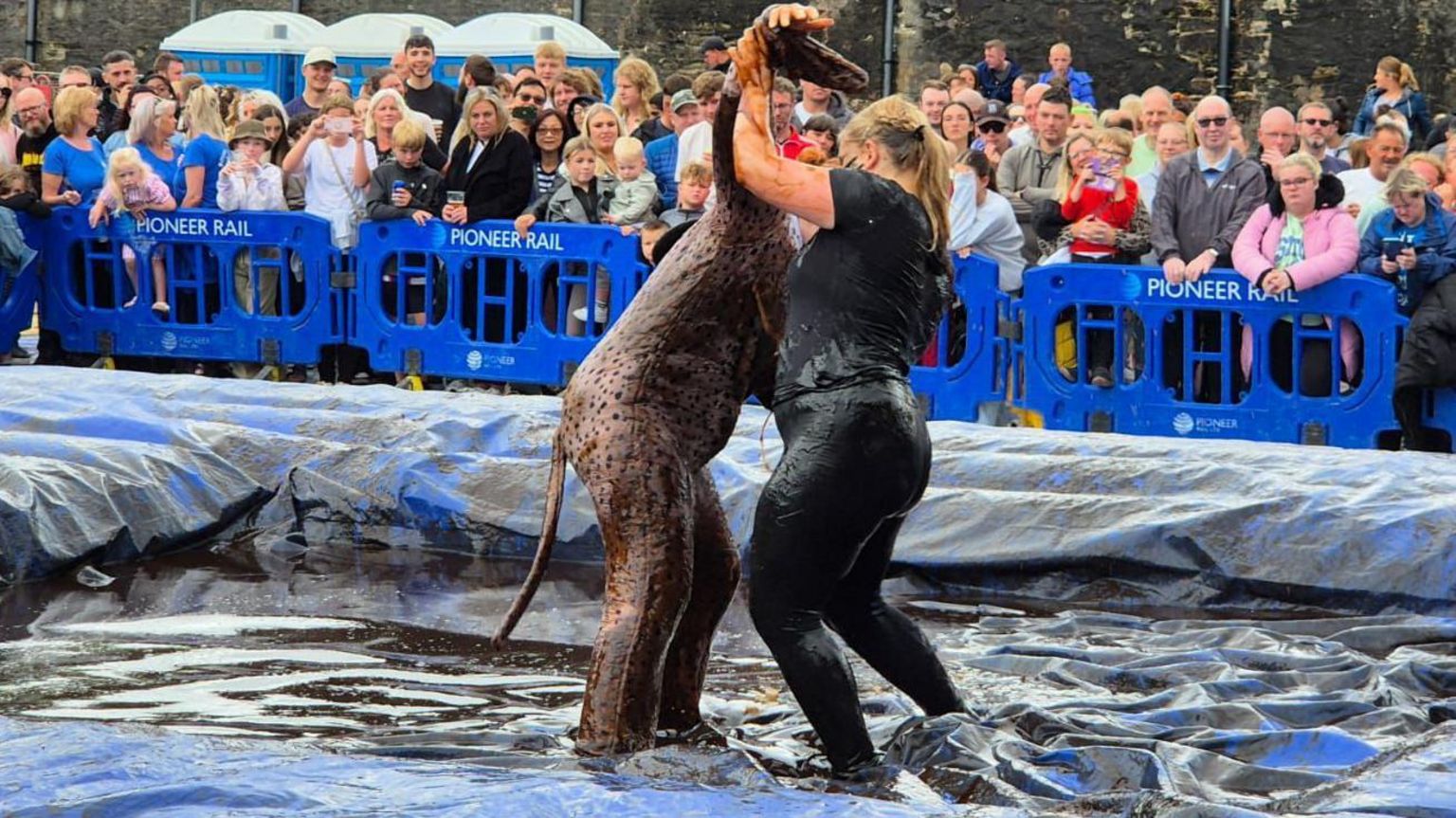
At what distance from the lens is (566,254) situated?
12305mm

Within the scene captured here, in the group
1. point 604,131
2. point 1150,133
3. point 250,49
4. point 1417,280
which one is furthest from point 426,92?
point 250,49

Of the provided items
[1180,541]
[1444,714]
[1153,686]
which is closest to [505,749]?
[1153,686]

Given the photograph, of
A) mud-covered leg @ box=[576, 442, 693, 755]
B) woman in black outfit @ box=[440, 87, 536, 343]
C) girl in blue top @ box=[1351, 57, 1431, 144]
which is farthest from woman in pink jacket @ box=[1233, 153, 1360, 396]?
girl in blue top @ box=[1351, 57, 1431, 144]

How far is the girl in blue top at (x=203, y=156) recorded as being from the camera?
13.2m

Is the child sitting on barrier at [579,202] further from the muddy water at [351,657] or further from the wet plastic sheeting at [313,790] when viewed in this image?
the wet plastic sheeting at [313,790]

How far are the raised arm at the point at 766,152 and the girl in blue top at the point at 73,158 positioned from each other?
893 cm

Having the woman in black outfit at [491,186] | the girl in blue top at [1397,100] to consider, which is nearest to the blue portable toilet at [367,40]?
the girl in blue top at [1397,100]

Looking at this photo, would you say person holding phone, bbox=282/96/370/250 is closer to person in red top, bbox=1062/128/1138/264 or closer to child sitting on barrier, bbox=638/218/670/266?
child sitting on barrier, bbox=638/218/670/266

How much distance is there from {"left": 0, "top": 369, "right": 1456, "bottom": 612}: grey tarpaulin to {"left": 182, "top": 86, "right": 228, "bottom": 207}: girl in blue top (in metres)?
3.86

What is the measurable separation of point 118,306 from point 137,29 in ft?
53.8

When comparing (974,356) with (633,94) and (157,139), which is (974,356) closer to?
(633,94)

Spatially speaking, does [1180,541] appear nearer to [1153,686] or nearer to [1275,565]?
[1275,565]

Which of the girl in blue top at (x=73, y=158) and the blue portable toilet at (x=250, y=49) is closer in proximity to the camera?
the girl in blue top at (x=73, y=158)

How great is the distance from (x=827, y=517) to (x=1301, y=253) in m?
6.11
